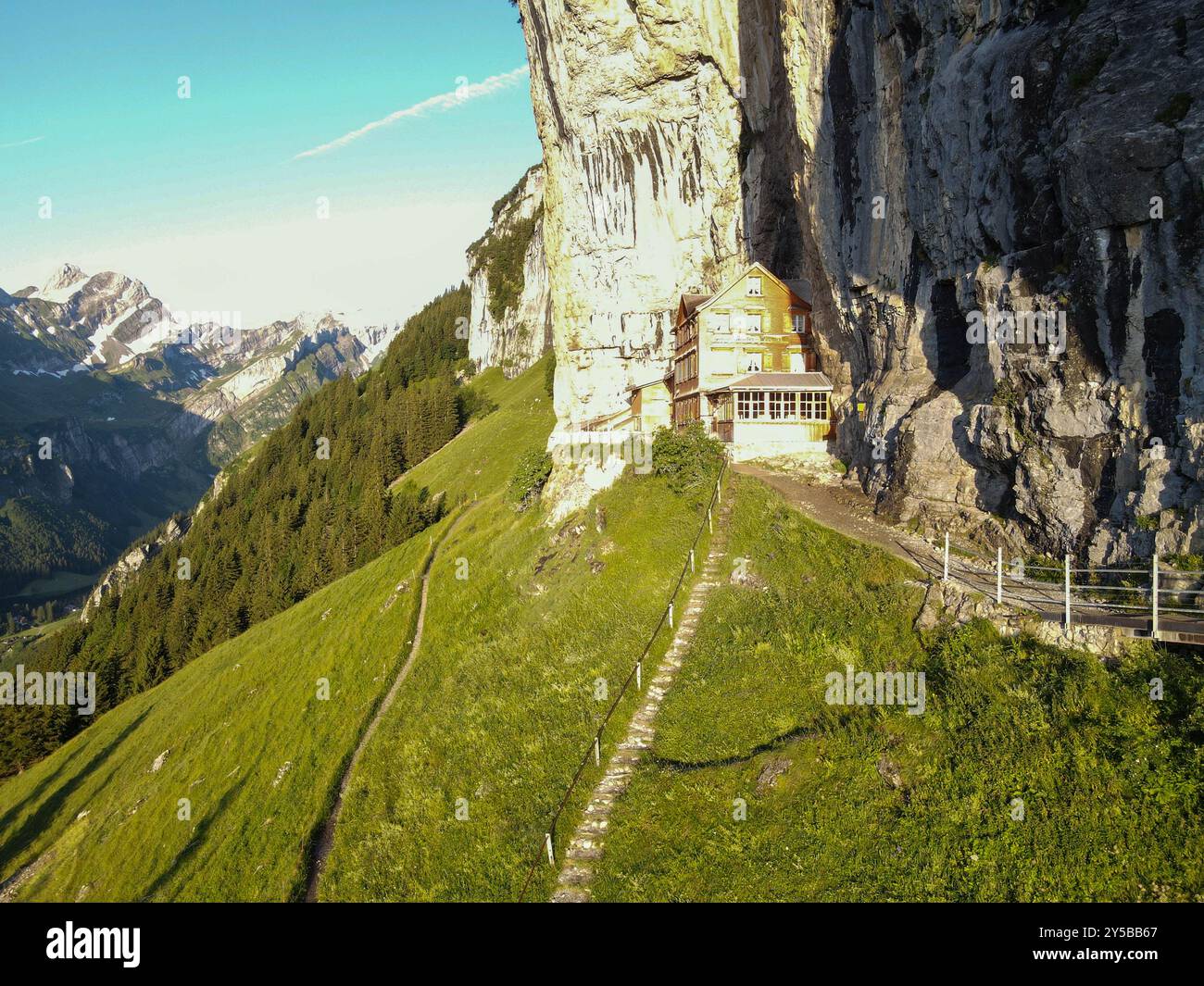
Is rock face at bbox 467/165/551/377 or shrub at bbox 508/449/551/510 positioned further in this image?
rock face at bbox 467/165/551/377

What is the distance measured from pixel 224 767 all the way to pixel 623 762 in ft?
114

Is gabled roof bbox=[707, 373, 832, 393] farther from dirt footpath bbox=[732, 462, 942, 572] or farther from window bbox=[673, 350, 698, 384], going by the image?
window bbox=[673, 350, 698, 384]

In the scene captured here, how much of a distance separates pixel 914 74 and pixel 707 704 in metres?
28.3

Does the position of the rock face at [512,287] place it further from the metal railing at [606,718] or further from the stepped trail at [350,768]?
the metal railing at [606,718]

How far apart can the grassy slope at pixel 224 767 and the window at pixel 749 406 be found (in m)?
26.8

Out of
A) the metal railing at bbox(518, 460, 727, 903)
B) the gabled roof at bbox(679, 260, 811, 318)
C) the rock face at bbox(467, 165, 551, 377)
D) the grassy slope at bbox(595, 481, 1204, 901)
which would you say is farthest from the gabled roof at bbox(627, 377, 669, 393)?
the rock face at bbox(467, 165, 551, 377)

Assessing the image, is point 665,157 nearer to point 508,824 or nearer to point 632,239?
point 632,239

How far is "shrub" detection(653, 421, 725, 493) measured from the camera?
3797 centimetres

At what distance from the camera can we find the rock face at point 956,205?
1858 centimetres

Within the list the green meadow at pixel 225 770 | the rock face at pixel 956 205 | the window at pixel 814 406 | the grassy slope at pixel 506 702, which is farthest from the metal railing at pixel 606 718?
the green meadow at pixel 225 770

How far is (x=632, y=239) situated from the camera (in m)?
59.4

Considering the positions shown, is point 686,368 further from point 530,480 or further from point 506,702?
point 506,702

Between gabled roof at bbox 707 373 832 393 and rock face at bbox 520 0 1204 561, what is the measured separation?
4.90 feet
